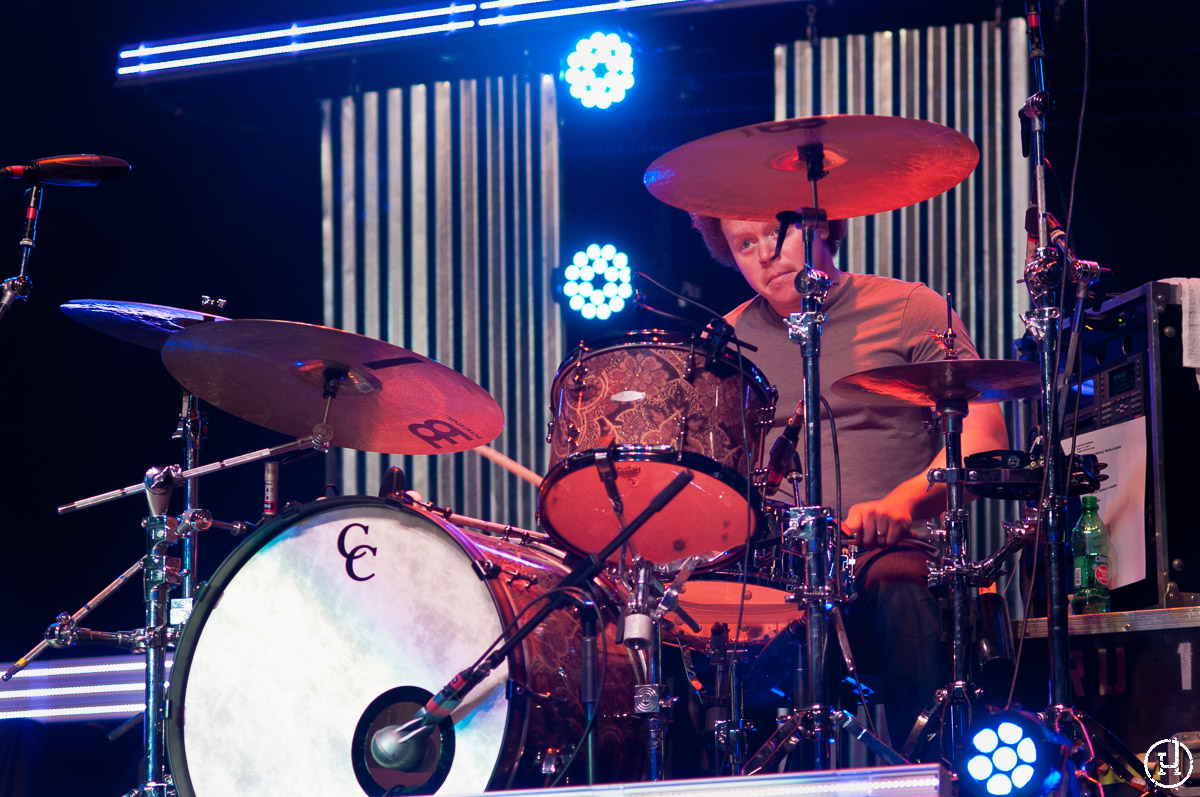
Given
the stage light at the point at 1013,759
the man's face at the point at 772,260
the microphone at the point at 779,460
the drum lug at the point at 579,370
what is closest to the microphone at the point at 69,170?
the drum lug at the point at 579,370

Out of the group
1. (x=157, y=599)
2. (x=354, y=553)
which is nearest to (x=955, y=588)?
(x=354, y=553)

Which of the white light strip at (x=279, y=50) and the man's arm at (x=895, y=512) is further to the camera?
the white light strip at (x=279, y=50)

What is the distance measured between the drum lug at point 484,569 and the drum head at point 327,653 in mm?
24

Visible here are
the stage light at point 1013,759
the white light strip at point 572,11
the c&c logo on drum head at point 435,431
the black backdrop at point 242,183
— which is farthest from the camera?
the white light strip at point 572,11

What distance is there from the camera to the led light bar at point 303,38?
5.07 m

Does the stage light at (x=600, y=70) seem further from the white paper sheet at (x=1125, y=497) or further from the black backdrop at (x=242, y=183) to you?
the white paper sheet at (x=1125, y=497)

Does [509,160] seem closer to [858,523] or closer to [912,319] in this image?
[912,319]

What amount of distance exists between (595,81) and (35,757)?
3383mm

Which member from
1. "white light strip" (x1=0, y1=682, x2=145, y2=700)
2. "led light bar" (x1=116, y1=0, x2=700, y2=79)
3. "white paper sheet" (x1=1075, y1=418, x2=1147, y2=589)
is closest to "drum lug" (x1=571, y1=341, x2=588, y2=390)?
"white paper sheet" (x1=1075, y1=418, x2=1147, y2=589)

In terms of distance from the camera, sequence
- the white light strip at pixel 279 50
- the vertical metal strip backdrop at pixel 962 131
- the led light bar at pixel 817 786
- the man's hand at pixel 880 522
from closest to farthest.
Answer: the led light bar at pixel 817 786, the man's hand at pixel 880 522, the vertical metal strip backdrop at pixel 962 131, the white light strip at pixel 279 50

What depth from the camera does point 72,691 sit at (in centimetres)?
371

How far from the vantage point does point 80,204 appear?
189 inches

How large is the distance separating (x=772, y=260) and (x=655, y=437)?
113 centimetres

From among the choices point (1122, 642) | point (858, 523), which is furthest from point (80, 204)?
point (1122, 642)
